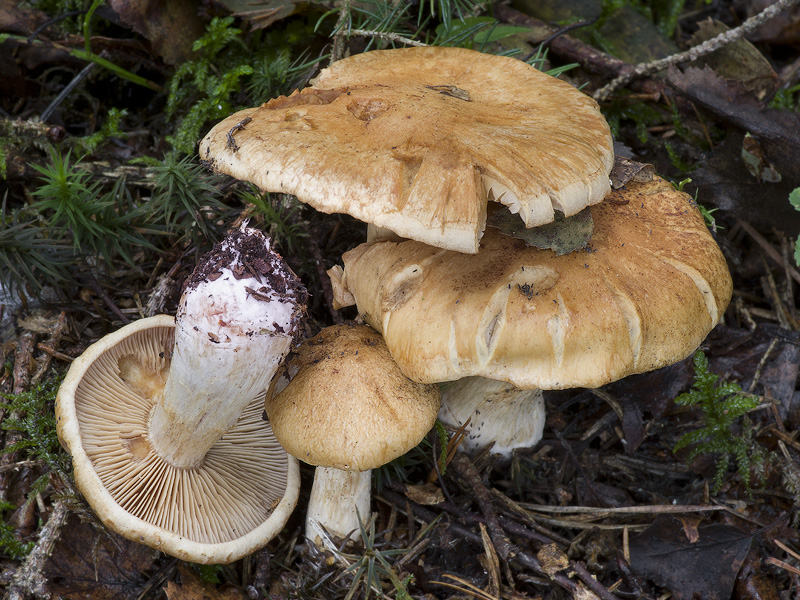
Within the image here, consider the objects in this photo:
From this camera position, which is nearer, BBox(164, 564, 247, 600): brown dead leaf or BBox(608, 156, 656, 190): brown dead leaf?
BBox(164, 564, 247, 600): brown dead leaf

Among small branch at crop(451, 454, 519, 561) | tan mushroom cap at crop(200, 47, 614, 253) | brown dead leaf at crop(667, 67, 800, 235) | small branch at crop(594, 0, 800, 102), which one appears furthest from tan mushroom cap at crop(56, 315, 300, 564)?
brown dead leaf at crop(667, 67, 800, 235)

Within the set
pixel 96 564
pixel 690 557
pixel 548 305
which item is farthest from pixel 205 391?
pixel 690 557

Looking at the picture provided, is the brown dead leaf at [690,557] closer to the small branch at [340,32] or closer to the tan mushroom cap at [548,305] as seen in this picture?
the tan mushroom cap at [548,305]

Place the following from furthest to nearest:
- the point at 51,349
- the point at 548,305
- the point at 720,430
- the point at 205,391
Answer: the point at 720,430 < the point at 51,349 < the point at 205,391 < the point at 548,305

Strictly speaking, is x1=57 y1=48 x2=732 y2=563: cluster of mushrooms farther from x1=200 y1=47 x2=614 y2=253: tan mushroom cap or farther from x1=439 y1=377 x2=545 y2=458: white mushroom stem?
x1=439 y1=377 x2=545 y2=458: white mushroom stem

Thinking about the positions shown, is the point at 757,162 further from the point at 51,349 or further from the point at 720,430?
the point at 51,349

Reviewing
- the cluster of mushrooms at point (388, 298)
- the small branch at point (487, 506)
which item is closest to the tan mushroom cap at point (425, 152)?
the cluster of mushrooms at point (388, 298)
